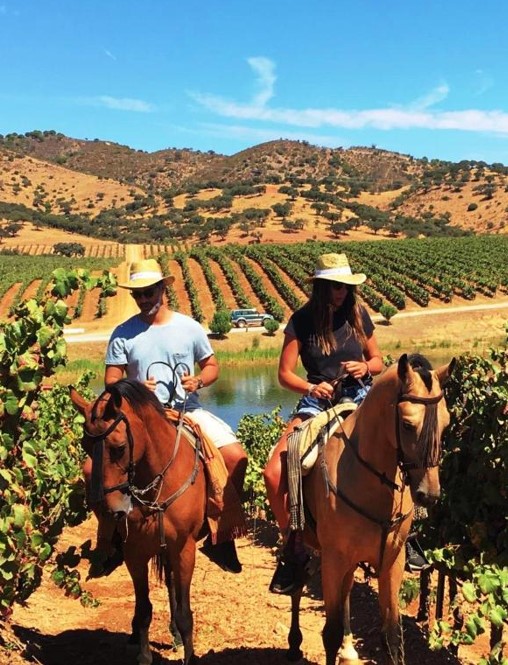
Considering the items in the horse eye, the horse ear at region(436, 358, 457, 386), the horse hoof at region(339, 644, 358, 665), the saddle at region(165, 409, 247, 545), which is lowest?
the horse hoof at region(339, 644, 358, 665)

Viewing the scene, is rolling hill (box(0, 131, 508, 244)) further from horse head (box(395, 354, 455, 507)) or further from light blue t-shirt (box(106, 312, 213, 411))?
horse head (box(395, 354, 455, 507))

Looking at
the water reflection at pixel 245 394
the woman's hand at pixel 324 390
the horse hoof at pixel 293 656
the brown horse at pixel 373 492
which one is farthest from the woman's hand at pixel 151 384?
the water reflection at pixel 245 394

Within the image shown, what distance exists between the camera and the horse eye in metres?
4.15

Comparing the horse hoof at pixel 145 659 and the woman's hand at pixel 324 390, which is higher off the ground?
the woman's hand at pixel 324 390

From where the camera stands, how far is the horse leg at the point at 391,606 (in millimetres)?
4359

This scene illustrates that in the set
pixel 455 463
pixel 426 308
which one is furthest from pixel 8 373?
pixel 426 308

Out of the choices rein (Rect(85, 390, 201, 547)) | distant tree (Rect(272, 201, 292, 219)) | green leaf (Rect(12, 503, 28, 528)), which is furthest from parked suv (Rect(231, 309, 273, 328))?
distant tree (Rect(272, 201, 292, 219))

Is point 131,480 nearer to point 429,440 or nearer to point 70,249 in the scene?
point 429,440

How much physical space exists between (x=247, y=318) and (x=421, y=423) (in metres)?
43.0

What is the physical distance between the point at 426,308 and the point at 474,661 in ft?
153

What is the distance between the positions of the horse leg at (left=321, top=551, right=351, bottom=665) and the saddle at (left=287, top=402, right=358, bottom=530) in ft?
1.31

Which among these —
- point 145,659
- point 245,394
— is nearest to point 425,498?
point 145,659

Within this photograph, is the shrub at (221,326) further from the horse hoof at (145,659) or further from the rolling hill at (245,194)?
the rolling hill at (245,194)

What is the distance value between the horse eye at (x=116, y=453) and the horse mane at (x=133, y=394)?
283 mm
